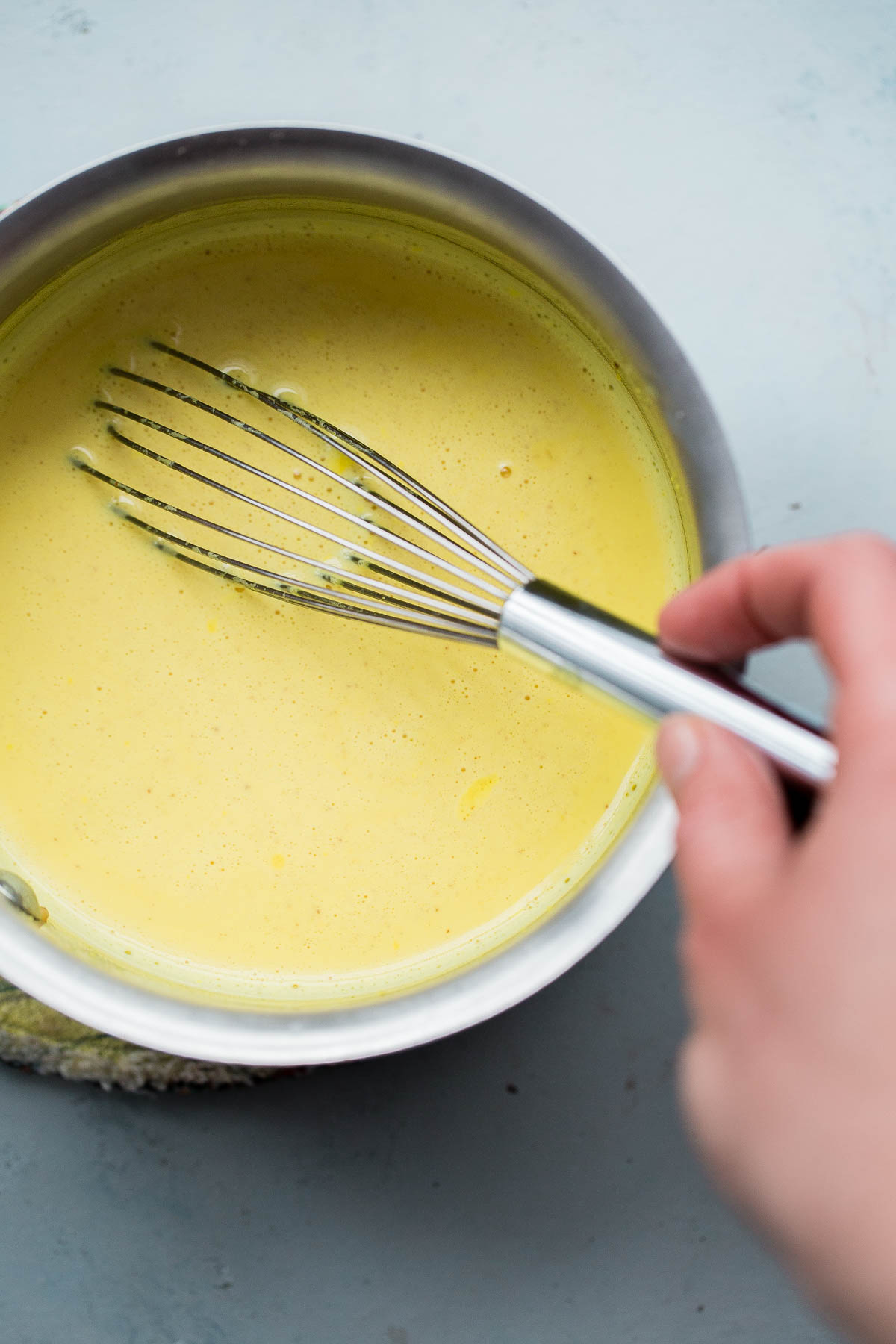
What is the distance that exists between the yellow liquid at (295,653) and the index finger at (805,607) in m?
0.21

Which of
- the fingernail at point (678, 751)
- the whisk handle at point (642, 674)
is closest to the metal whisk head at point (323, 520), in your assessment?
the whisk handle at point (642, 674)

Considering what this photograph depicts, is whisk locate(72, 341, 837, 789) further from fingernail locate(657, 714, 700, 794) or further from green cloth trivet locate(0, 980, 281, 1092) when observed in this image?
green cloth trivet locate(0, 980, 281, 1092)

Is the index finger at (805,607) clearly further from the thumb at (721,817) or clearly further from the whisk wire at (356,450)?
the whisk wire at (356,450)

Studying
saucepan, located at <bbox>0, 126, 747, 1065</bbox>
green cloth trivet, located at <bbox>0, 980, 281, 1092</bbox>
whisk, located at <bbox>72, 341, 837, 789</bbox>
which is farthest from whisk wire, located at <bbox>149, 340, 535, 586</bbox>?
green cloth trivet, located at <bbox>0, 980, 281, 1092</bbox>

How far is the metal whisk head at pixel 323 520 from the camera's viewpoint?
27.5 inches

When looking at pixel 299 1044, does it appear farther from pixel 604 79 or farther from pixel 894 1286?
pixel 604 79

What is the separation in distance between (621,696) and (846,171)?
1.70ft

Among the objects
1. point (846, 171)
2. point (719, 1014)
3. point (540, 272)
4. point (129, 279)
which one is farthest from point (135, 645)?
point (846, 171)

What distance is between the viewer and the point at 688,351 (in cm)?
77

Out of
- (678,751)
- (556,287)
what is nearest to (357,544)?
(556,287)

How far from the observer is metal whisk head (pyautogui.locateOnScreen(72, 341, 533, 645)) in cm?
70

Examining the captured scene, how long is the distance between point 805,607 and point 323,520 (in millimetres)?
397

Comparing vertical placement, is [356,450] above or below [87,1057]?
above

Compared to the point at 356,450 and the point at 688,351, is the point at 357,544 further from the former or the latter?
the point at 688,351
